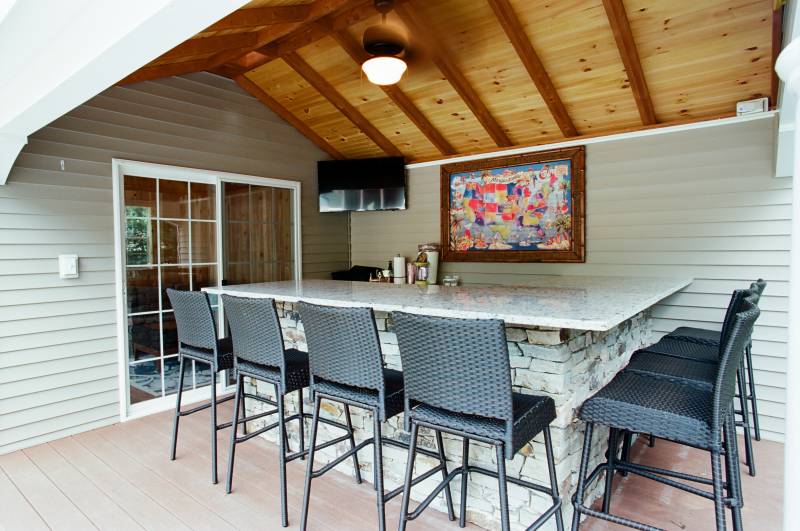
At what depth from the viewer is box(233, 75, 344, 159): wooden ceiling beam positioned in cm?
471

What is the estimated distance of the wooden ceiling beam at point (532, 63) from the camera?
3182 millimetres

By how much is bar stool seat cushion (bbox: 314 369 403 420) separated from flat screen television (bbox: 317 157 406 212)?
3.31m

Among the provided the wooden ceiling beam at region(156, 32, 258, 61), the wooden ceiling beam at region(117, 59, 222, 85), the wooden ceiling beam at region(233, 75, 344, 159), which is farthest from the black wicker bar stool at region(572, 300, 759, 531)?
the wooden ceiling beam at region(233, 75, 344, 159)

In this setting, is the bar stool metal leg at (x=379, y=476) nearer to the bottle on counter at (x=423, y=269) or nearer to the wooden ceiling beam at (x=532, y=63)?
the wooden ceiling beam at (x=532, y=63)

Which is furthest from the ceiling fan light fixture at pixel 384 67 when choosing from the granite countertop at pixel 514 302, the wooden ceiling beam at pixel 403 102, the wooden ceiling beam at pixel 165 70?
the wooden ceiling beam at pixel 165 70

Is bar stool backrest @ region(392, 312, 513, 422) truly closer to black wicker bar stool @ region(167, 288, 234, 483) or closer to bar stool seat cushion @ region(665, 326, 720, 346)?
black wicker bar stool @ region(167, 288, 234, 483)

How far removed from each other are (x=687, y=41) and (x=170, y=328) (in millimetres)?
4560

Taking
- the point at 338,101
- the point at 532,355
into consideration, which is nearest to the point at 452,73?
the point at 338,101

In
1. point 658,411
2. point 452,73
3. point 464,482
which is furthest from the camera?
point 452,73

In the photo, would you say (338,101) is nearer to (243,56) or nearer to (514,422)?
(243,56)

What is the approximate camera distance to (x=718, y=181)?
12.1ft

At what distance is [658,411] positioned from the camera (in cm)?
176

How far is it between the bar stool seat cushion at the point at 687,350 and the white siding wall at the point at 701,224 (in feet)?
3.78

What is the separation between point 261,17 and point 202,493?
3.10m
